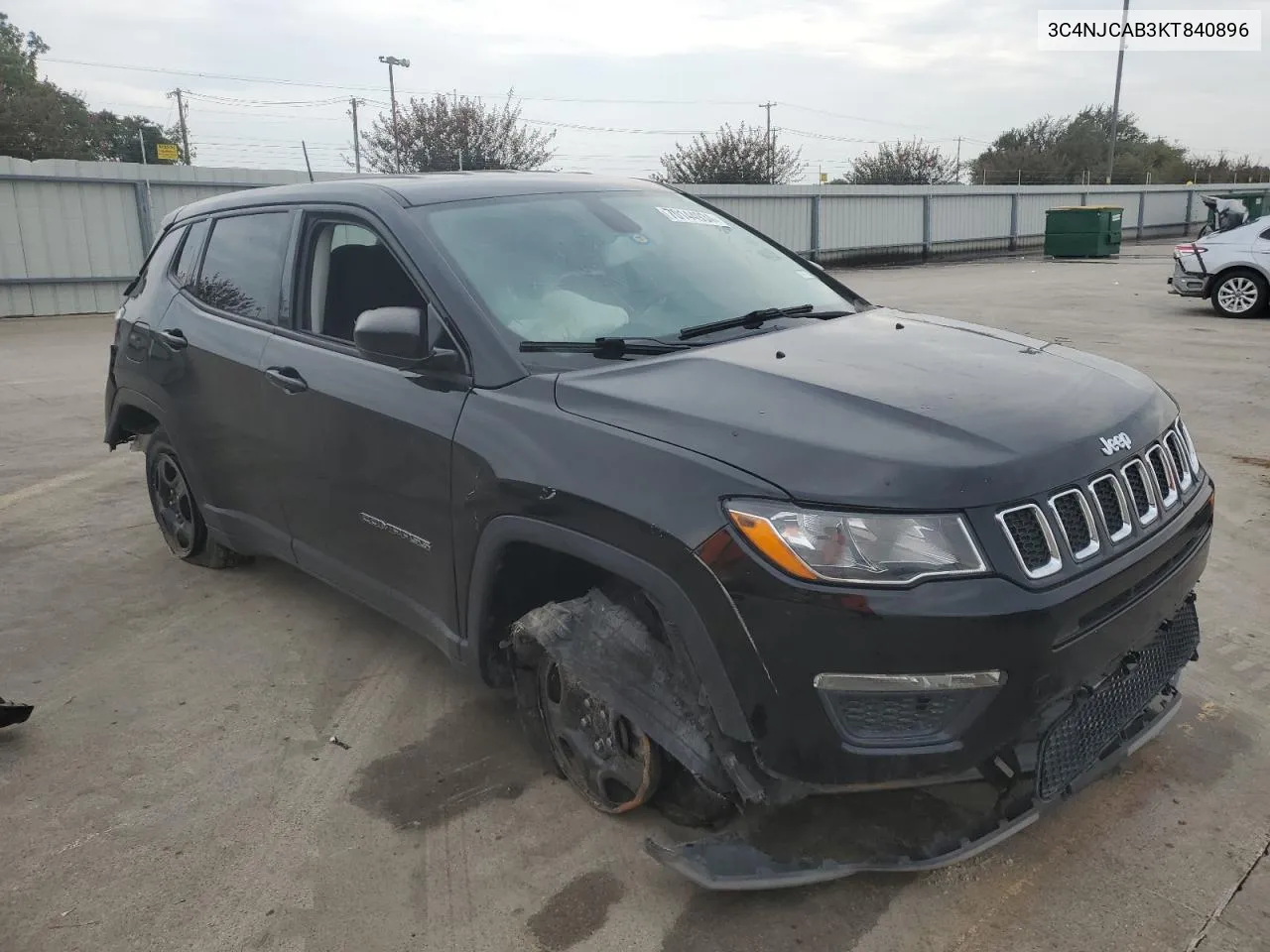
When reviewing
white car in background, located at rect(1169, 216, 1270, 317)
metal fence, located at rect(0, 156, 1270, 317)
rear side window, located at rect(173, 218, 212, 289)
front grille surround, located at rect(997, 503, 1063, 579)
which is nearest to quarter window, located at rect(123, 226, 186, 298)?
→ rear side window, located at rect(173, 218, 212, 289)

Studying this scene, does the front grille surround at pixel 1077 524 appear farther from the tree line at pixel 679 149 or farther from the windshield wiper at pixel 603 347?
the tree line at pixel 679 149

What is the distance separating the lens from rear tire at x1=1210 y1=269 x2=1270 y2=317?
45.1 feet

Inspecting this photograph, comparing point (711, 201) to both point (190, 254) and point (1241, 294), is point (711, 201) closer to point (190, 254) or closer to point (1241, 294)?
point (1241, 294)

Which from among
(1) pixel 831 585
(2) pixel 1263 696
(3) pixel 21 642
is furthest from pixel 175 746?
(2) pixel 1263 696

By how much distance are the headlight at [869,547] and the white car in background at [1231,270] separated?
14099 millimetres

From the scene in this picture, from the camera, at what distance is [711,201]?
22922 mm

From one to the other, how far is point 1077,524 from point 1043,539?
0.47ft

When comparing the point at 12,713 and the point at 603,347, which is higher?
the point at 603,347

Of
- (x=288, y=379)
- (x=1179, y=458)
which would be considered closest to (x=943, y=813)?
(x=1179, y=458)

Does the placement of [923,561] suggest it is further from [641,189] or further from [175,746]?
[175,746]

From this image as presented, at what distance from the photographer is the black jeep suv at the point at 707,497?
2.14 meters

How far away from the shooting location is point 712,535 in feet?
7.22

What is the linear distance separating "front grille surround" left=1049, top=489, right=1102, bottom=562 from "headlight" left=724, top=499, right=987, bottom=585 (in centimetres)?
26

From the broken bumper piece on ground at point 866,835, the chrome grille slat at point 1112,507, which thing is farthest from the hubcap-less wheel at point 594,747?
the chrome grille slat at point 1112,507
